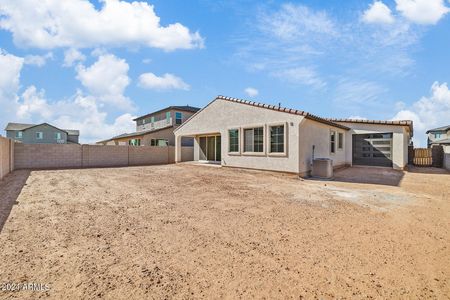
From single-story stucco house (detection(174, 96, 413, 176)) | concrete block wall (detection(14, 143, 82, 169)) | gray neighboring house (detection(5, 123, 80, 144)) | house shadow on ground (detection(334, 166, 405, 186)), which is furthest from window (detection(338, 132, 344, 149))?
gray neighboring house (detection(5, 123, 80, 144))

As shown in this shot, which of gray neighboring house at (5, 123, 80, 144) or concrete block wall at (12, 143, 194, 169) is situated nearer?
concrete block wall at (12, 143, 194, 169)

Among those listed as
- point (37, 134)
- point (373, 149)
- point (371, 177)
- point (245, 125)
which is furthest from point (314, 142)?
point (37, 134)

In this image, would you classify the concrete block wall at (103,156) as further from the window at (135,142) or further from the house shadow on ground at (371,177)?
the house shadow on ground at (371,177)

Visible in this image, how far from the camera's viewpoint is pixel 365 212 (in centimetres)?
586

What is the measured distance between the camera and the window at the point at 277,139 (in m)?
12.2

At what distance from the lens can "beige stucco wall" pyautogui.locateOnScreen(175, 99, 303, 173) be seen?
11.7 meters

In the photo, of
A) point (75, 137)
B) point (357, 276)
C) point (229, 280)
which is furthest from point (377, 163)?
point (75, 137)

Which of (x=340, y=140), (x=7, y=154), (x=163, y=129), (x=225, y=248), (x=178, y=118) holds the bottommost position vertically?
(x=225, y=248)

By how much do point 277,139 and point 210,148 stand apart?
25.4 ft

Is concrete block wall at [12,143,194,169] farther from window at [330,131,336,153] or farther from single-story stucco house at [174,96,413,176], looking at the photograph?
window at [330,131,336,153]

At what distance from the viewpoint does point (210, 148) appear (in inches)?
752

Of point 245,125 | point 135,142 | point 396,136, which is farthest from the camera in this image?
point 135,142

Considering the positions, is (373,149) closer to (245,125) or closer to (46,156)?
(245,125)

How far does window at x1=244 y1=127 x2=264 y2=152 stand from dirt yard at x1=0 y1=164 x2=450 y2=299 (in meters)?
6.56
